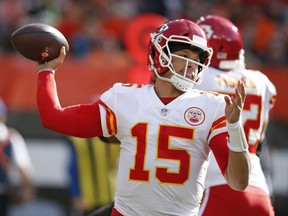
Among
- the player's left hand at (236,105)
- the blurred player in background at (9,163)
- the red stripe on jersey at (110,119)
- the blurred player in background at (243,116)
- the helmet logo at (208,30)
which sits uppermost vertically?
the player's left hand at (236,105)

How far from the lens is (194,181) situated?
441 centimetres

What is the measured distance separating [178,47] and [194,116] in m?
0.40

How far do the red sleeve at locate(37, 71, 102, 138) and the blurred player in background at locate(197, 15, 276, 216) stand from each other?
3.38 ft

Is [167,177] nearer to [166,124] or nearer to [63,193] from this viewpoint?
[166,124]

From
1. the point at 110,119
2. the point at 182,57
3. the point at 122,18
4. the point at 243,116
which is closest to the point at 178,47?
the point at 182,57

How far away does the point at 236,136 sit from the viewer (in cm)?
416

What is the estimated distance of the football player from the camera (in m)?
4.36

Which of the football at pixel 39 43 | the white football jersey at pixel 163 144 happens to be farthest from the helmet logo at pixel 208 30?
the football at pixel 39 43

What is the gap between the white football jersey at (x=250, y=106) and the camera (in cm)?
522

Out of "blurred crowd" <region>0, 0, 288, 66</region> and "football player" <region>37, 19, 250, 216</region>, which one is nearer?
"football player" <region>37, 19, 250, 216</region>

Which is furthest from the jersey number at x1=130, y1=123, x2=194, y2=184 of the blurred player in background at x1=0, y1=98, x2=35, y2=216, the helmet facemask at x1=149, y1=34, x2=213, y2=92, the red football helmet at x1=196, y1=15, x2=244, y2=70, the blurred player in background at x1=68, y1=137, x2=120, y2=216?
the blurred player in background at x1=0, y1=98, x2=35, y2=216

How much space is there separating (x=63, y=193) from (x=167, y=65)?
18.1ft

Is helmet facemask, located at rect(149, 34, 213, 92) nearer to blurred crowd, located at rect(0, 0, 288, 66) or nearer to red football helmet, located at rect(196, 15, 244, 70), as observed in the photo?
red football helmet, located at rect(196, 15, 244, 70)

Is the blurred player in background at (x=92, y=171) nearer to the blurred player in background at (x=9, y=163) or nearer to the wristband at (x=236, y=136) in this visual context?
the blurred player in background at (x=9, y=163)
